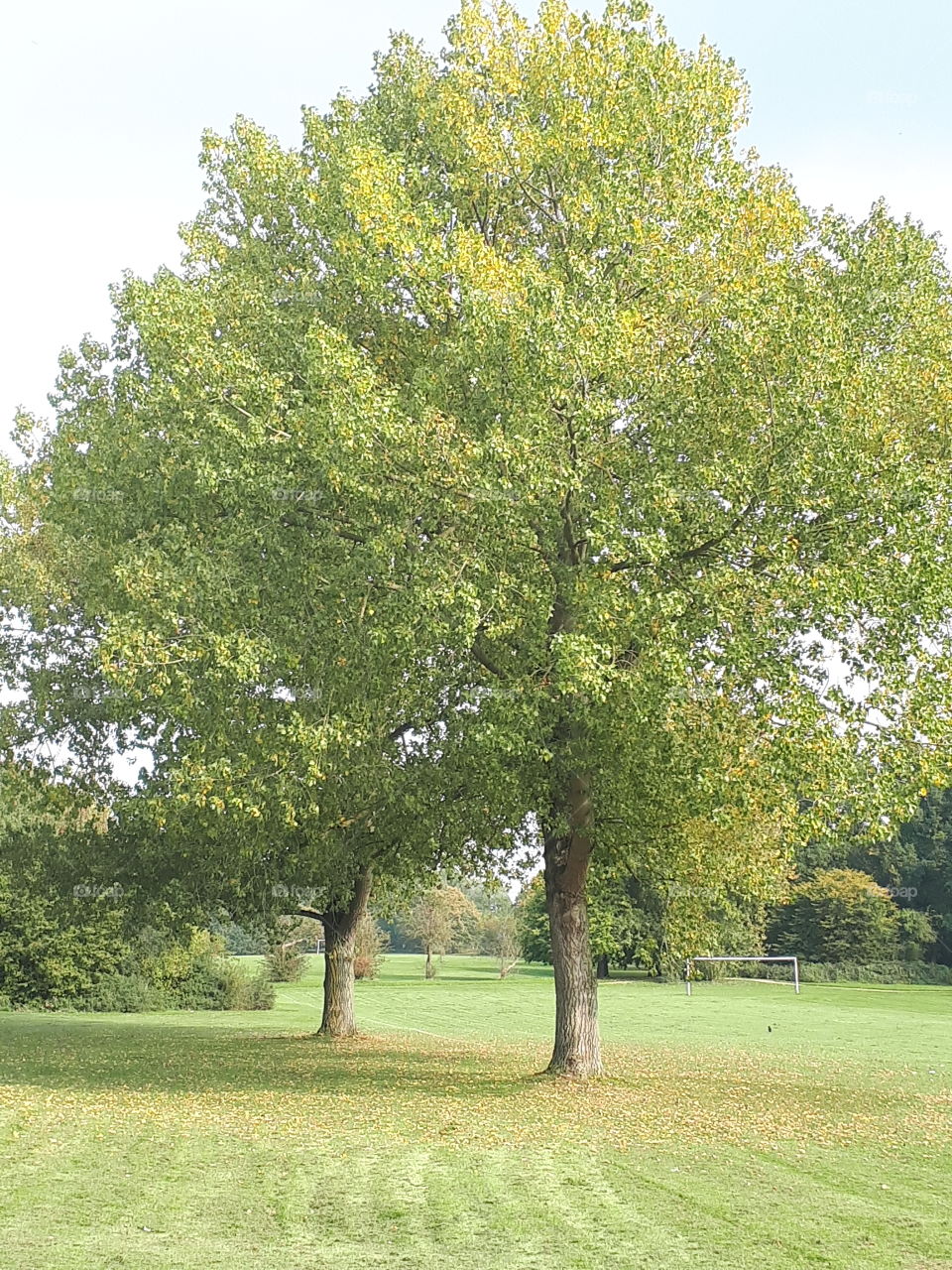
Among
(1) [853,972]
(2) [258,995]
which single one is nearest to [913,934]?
(1) [853,972]

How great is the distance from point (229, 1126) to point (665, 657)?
25.4 feet

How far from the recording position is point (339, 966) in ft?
106

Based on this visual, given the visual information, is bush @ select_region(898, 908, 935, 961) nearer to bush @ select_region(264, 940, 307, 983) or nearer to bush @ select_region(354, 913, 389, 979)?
bush @ select_region(354, 913, 389, 979)

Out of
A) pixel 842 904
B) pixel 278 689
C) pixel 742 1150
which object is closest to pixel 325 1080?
pixel 278 689

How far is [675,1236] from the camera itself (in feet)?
30.8

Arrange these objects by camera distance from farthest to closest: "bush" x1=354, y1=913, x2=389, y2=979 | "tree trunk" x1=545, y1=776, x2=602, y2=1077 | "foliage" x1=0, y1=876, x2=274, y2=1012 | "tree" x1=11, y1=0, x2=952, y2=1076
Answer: "bush" x1=354, y1=913, x2=389, y2=979, "foliage" x1=0, y1=876, x2=274, y2=1012, "tree trunk" x1=545, y1=776, x2=602, y2=1077, "tree" x1=11, y1=0, x2=952, y2=1076

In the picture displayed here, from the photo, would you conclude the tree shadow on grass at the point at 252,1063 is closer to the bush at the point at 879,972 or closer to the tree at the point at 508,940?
the bush at the point at 879,972

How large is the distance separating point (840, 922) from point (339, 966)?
45.1 m

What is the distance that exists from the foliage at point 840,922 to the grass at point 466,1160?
41.9m

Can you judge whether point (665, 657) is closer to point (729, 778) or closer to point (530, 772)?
point (729, 778)

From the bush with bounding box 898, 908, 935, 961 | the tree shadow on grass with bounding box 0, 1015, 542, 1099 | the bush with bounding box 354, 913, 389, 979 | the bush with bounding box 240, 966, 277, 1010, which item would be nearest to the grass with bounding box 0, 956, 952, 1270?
the tree shadow on grass with bounding box 0, 1015, 542, 1099

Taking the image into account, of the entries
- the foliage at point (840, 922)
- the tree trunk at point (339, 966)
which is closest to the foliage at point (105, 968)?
the tree trunk at point (339, 966)

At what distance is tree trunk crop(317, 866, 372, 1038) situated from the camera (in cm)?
3172

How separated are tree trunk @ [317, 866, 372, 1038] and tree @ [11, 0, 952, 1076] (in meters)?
12.4
